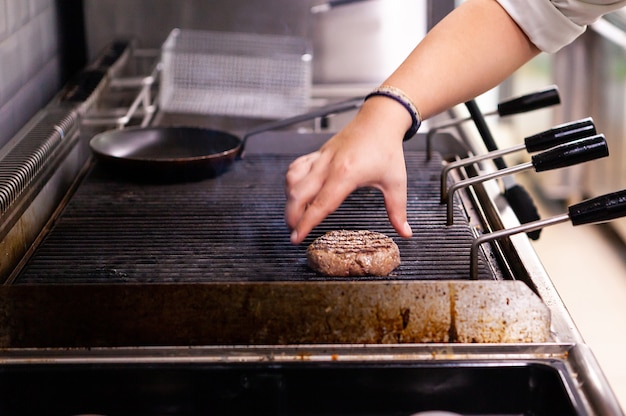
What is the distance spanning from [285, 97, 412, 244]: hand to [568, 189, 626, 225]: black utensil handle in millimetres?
264

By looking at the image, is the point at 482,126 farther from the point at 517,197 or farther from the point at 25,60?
the point at 25,60

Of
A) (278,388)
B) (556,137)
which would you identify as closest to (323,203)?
(278,388)

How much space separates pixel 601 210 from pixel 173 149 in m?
1.15

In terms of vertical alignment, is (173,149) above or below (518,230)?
below

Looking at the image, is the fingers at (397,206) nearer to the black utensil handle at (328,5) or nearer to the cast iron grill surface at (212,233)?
the cast iron grill surface at (212,233)

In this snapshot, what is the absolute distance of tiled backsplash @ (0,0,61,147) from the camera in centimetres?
185

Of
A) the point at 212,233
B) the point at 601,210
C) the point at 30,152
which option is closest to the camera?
the point at 601,210

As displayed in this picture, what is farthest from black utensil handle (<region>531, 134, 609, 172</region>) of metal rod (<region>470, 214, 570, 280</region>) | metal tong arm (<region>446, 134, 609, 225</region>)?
metal rod (<region>470, 214, 570, 280</region>)

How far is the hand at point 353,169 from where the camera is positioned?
1.19 m

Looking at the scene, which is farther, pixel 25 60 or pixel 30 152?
pixel 25 60

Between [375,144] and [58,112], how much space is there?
106 centimetres

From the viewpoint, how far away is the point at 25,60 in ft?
6.72

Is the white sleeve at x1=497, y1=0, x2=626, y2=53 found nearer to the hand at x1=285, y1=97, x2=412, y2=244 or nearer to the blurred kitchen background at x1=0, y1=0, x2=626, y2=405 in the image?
the hand at x1=285, y1=97, x2=412, y2=244

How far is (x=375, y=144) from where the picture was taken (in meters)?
1.20
